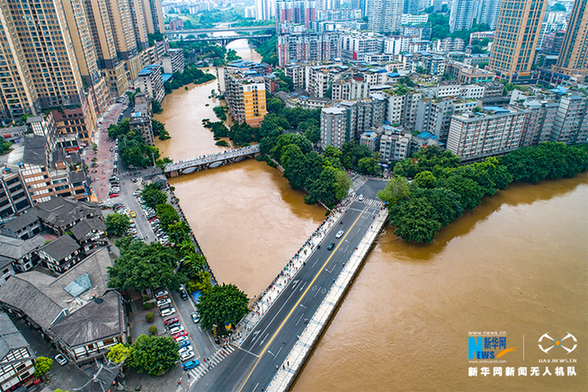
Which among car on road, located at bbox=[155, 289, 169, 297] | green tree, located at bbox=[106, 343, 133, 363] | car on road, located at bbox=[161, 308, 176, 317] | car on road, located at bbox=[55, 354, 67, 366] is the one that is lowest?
car on road, located at bbox=[161, 308, 176, 317]

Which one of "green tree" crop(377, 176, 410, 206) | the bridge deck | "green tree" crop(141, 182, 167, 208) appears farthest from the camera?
the bridge deck

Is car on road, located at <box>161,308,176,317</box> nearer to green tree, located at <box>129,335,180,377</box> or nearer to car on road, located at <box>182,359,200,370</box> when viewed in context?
green tree, located at <box>129,335,180,377</box>

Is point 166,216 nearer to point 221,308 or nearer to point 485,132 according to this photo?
point 221,308

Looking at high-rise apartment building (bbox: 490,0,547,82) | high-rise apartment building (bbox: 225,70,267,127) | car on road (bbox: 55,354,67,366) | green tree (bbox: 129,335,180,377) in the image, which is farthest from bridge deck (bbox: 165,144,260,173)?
high-rise apartment building (bbox: 490,0,547,82)

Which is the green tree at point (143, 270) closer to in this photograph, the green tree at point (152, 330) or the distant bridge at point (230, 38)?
the green tree at point (152, 330)

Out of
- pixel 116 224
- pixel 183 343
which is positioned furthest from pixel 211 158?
pixel 183 343
